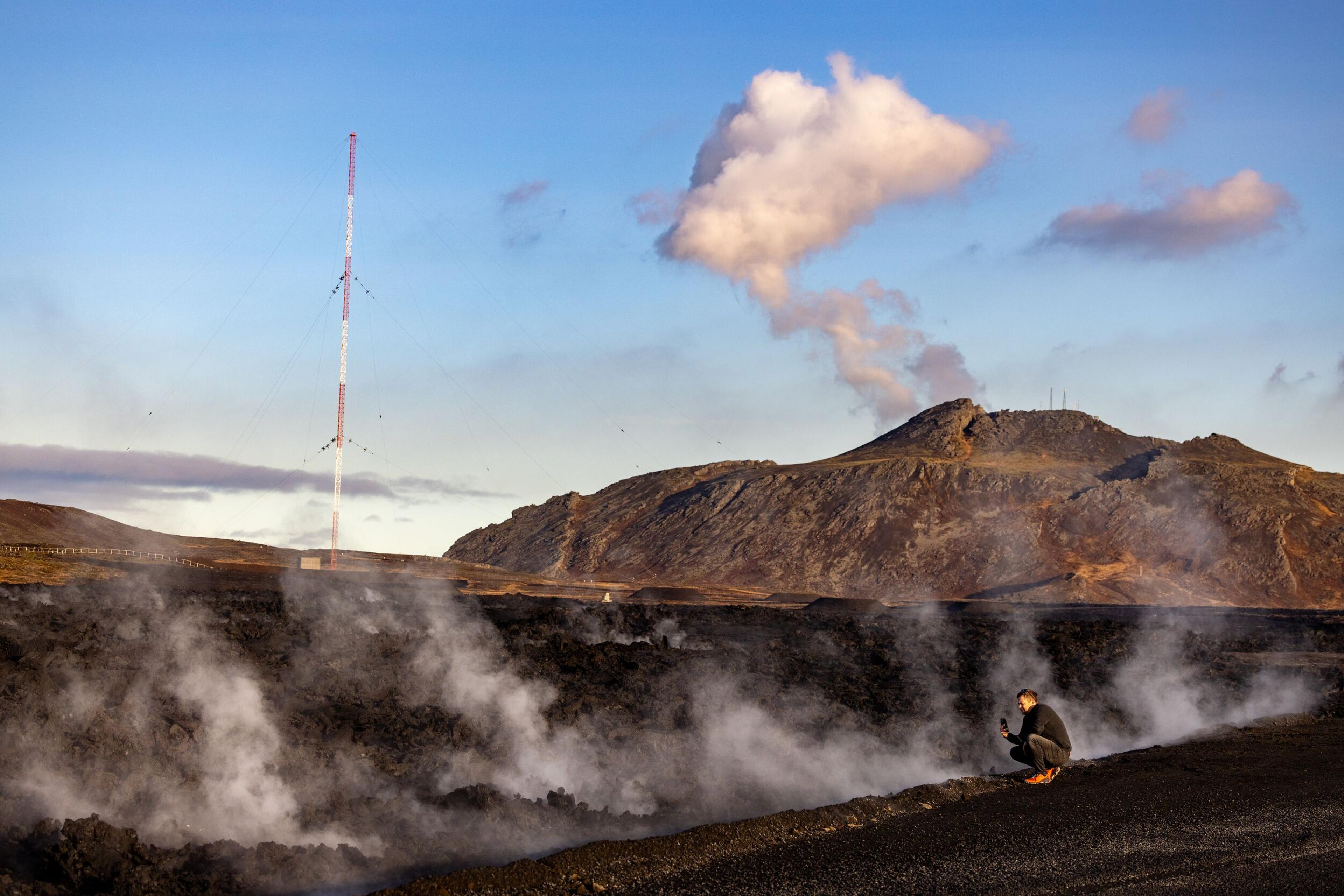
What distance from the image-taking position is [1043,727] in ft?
53.0

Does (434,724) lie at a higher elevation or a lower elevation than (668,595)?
lower

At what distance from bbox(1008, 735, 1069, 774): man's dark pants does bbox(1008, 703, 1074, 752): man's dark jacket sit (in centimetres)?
4

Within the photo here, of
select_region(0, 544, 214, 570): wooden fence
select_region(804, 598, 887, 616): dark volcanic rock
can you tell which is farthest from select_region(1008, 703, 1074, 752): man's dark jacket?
select_region(804, 598, 887, 616): dark volcanic rock

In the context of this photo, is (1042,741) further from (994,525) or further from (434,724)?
(994,525)

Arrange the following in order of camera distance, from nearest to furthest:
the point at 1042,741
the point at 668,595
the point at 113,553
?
the point at 1042,741 < the point at 113,553 < the point at 668,595

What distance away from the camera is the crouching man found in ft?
52.9

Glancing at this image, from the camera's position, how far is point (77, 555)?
173 ft

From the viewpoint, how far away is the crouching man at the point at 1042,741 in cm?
1612

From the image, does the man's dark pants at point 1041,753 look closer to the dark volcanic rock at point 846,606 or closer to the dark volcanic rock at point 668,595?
the dark volcanic rock at point 846,606

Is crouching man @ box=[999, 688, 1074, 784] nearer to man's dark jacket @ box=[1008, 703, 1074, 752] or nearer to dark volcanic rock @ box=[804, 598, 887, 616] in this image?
man's dark jacket @ box=[1008, 703, 1074, 752]

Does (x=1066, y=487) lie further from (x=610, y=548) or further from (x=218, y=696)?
(x=218, y=696)

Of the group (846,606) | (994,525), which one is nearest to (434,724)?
(846,606)

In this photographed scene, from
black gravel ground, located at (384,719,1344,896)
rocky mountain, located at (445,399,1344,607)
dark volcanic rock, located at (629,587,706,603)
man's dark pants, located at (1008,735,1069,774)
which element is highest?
rocky mountain, located at (445,399,1344,607)

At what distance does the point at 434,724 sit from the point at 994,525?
333 ft
